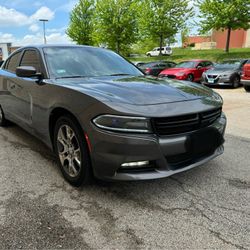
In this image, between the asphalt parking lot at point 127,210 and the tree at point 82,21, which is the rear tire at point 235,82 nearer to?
the asphalt parking lot at point 127,210

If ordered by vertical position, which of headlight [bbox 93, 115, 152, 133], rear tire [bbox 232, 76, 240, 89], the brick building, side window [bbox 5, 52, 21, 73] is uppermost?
the brick building

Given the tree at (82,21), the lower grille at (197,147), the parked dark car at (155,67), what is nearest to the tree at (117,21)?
the tree at (82,21)

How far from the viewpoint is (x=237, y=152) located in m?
4.10

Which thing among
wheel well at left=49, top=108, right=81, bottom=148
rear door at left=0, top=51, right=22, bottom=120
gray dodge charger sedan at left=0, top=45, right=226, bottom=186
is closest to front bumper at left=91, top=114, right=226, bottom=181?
gray dodge charger sedan at left=0, top=45, right=226, bottom=186

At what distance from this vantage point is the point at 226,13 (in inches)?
851

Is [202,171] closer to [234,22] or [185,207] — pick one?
[185,207]

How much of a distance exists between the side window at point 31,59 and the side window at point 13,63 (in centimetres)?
31

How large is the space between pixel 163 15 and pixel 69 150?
26.2 m

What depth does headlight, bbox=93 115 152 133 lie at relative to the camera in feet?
7.80

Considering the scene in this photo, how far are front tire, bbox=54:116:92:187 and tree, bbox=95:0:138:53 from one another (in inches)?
1047

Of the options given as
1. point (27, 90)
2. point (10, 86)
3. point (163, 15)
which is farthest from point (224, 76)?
point (163, 15)

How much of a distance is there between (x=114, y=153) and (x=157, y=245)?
818mm

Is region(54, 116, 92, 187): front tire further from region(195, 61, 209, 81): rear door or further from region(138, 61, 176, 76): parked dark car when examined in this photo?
region(138, 61, 176, 76): parked dark car

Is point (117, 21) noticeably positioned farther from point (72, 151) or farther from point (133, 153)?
point (133, 153)
